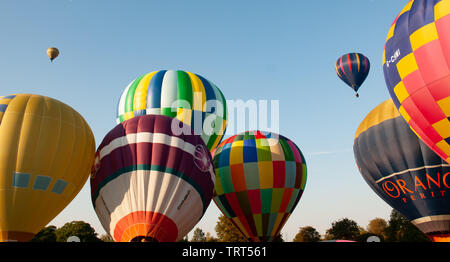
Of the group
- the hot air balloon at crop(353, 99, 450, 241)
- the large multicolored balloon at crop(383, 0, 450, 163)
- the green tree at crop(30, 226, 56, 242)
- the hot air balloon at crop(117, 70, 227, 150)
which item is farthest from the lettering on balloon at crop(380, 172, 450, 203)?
the green tree at crop(30, 226, 56, 242)

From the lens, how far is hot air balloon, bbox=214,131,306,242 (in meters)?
16.2

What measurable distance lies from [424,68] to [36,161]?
11612 mm

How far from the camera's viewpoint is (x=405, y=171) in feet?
46.2

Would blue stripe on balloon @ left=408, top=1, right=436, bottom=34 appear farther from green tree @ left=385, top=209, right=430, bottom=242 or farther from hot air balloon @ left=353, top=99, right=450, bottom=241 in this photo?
green tree @ left=385, top=209, right=430, bottom=242

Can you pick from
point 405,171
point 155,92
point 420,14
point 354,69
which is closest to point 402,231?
point 354,69

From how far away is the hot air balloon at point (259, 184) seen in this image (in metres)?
16.2

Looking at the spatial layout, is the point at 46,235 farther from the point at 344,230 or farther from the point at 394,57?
the point at 394,57

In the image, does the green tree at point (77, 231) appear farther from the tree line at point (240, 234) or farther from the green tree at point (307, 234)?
the green tree at point (307, 234)

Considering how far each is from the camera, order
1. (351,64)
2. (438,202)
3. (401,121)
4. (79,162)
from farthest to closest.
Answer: (351,64) → (401,121) → (438,202) → (79,162)

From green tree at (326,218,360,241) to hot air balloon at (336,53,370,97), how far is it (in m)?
26.3
